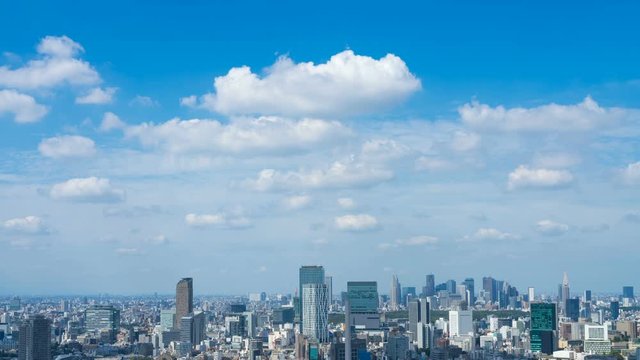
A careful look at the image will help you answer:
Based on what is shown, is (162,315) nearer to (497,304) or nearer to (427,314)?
(427,314)

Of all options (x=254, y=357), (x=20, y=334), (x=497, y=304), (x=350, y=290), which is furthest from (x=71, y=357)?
(x=497, y=304)

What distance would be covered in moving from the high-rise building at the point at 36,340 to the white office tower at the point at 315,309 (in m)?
19.5

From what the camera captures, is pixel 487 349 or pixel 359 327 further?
pixel 359 327

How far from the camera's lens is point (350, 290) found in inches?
2844

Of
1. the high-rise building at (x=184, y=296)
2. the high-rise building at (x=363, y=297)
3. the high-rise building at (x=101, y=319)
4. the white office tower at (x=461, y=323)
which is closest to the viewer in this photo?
the high-rise building at (x=101, y=319)

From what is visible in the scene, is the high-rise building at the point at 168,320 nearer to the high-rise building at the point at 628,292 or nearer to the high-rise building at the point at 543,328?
the high-rise building at the point at 543,328

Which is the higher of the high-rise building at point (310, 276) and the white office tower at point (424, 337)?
the high-rise building at point (310, 276)

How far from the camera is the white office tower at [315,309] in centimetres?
5861

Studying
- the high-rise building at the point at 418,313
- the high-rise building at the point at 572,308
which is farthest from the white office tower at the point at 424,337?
the high-rise building at the point at 572,308

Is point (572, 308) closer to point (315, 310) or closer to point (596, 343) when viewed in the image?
point (315, 310)

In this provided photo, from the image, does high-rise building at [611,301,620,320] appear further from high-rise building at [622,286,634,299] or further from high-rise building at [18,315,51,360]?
high-rise building at [18,315,51,360]

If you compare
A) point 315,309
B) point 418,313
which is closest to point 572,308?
point 418,313

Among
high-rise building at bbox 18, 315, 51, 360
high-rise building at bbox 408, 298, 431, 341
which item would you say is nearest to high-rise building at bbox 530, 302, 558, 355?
high-rise building at bbox 408, 298, 431, 341

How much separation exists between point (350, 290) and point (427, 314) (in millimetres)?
7608
